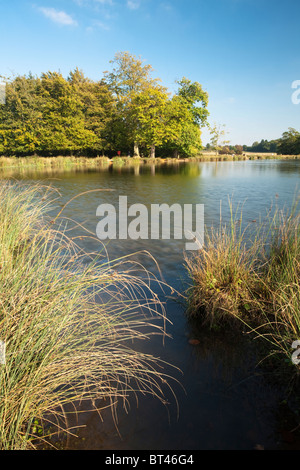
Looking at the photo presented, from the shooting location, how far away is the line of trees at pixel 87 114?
125 ft

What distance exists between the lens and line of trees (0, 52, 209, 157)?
38.0 meters

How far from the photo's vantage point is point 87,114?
4184 cm

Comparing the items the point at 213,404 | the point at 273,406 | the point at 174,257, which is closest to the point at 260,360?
the point at 273,406
